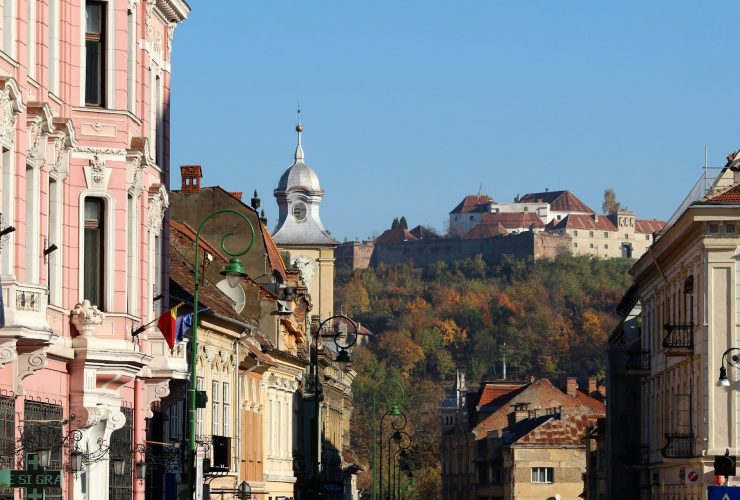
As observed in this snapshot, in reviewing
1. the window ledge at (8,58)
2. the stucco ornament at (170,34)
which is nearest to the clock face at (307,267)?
the stucco ornament at (170,34)

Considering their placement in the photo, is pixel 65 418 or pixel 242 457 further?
pixel 242 457

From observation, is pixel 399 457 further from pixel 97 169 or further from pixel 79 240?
pixel 79 240

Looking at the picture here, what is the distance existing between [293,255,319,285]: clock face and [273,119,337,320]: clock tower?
0.27 meters

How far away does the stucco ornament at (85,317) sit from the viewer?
28.5 meters

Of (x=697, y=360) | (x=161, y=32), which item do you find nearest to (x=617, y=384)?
(x=697, y=360)

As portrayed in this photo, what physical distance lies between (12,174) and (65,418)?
471 cm

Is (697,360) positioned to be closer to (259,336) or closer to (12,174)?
(259,336)

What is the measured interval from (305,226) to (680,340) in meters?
70.7

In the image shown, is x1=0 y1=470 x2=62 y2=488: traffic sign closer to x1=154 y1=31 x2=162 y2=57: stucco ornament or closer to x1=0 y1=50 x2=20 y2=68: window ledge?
x1=0 y1=50 x2=20 y2=68: window ledge

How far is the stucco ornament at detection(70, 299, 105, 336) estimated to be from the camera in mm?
28547

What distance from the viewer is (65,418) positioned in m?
28.5

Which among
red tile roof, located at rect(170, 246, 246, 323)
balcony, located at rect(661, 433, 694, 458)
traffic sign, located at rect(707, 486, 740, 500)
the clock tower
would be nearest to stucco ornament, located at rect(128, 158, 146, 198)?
traffic sign, located at rect(707, 486, 740, 500)

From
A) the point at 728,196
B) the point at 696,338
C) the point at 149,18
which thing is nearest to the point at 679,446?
the point at 696,338

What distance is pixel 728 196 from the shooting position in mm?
53125
